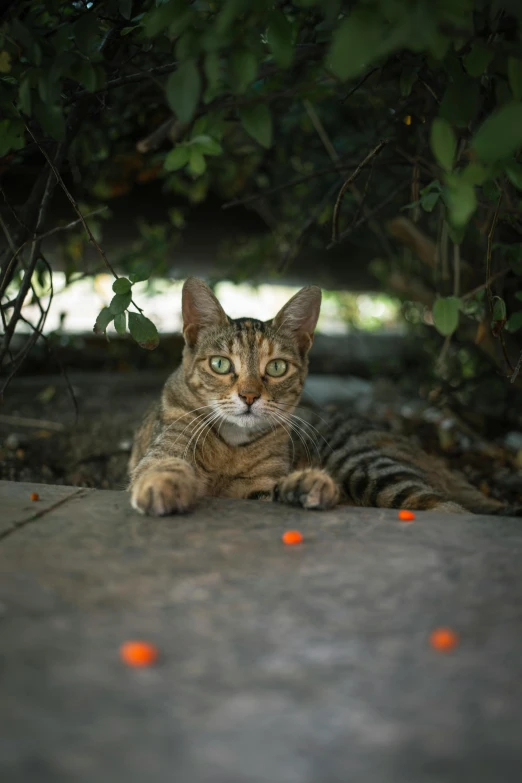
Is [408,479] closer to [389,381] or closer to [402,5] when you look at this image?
[402,5]

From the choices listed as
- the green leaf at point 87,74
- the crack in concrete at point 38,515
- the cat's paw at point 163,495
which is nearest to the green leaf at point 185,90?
the green leaf at point 87,74

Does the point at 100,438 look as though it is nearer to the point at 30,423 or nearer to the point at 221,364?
the point at 30,423

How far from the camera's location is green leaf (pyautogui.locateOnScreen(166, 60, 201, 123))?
1.73 m

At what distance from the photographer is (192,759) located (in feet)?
3.54

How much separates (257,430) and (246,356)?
35cm

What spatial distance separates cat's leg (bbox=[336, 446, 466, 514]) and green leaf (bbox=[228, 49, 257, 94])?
6.33 ft

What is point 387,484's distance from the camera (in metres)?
3.25

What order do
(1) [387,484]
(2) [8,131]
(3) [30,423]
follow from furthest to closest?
(3) [30,423]
(1) [387,484]
(2) [8,131]

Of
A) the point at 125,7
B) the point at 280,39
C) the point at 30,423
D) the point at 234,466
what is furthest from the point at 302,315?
the point at 30,423

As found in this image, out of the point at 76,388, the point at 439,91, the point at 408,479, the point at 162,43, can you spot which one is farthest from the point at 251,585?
the point at 76,388

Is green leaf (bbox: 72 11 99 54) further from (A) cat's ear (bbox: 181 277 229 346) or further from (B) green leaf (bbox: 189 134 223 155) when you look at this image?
(A) cat's ear (bbox: 181 277 229 346)

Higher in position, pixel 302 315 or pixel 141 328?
pixel 302 315

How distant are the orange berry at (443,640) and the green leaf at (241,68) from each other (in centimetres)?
136

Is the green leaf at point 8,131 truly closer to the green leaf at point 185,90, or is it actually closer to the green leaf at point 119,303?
the green leaf at point 119,303
